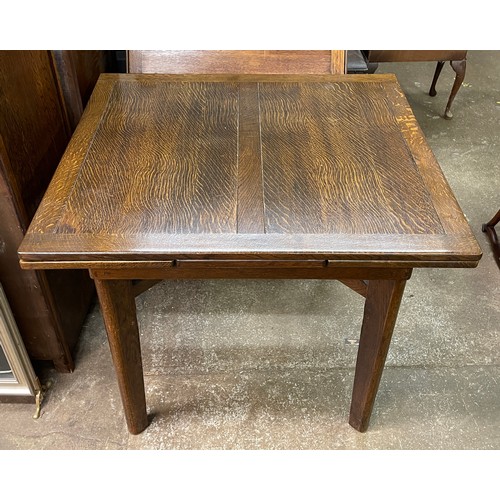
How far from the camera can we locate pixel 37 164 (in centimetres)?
129

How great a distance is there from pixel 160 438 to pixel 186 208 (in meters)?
0.74

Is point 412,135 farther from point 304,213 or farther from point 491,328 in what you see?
point 491,328

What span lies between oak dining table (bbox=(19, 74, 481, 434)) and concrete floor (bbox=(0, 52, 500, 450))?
12 centimetres

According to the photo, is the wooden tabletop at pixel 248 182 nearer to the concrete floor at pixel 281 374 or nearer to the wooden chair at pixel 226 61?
the wooden chair at pixel 226 61

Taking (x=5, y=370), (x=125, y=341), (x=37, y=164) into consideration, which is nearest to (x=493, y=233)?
(x=125, y=341)

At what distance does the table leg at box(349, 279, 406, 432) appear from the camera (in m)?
1.09

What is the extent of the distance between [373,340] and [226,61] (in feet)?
3.43

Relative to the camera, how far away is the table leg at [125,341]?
1.08m

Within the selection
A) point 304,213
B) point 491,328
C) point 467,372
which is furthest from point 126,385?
point 491,328

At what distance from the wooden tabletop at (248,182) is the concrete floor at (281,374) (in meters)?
0.71

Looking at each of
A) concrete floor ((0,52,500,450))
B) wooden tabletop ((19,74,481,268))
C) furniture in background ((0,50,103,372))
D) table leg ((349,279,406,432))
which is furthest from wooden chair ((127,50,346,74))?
table leg ((349,279,406,432))

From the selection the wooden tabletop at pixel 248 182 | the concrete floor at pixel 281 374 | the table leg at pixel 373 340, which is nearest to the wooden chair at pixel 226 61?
the wooden tabletop at pixel 248 182

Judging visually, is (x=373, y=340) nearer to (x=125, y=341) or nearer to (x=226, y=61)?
(x=125, y=341)

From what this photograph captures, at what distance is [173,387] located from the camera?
156cm
